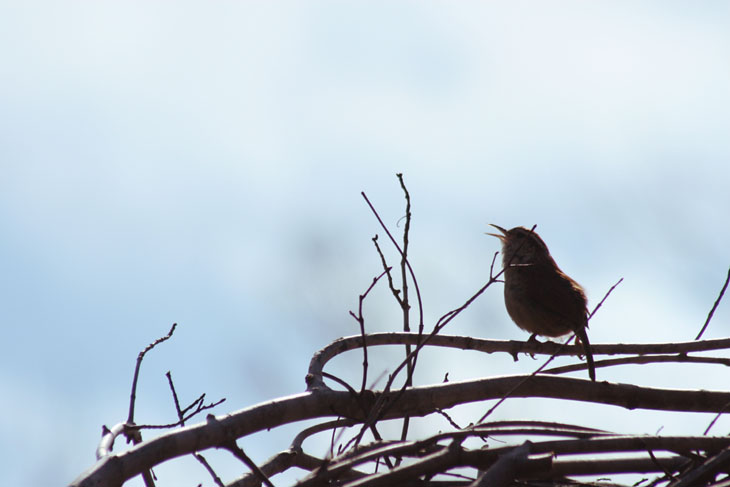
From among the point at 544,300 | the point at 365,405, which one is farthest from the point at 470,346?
the point at 544,300

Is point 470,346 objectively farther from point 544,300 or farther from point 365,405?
point 544,300

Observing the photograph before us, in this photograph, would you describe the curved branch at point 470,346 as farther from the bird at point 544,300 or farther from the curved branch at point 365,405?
the bird at point 544,300

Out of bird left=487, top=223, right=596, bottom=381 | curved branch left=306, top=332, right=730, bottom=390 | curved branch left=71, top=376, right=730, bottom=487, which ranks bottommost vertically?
curved branch left=71, top=376, right=730, bottom=487

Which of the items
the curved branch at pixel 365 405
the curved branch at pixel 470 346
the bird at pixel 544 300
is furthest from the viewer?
the bird at pixel 544 300

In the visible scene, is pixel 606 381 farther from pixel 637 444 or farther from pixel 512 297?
pixel 512 297

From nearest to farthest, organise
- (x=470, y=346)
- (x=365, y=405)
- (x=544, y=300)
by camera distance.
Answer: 1. (x=365, y=405)
2. (x=470, y=346)
3. (x=544, y=300)

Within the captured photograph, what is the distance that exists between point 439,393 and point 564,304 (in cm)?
387

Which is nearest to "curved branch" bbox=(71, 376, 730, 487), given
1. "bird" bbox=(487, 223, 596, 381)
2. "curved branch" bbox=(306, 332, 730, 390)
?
"curved branch" bbox=(306, 332, 730, 390)

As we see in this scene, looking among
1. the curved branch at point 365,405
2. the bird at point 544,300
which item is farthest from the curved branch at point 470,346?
the bird at point 544,300

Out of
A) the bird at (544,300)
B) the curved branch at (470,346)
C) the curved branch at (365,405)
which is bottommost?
the curved branch at (365,405)

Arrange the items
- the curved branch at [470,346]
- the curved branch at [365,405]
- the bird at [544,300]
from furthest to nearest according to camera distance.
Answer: the bird at [544,300] < the curved branch at [470,346] < the curved branch at [365,405]

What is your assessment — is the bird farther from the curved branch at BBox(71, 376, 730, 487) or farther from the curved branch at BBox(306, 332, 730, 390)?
the curved branch at BBox(71, 376, 730, 487)

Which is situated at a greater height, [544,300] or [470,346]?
[544,300]

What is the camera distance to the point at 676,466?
303 centimetres
